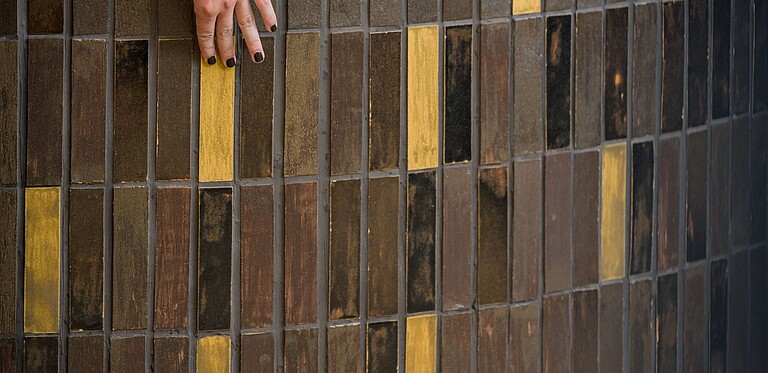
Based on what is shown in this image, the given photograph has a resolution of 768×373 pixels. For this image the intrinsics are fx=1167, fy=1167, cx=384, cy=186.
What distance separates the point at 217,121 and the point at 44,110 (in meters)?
0.36

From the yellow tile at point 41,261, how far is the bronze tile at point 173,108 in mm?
239

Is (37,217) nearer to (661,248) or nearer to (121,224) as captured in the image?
(121,224)

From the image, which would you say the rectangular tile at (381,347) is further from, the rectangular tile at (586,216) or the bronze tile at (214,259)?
the rectangular tile at (586,216)

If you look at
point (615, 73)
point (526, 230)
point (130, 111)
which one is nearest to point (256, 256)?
point (130, 111)

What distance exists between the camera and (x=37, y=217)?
2.46m

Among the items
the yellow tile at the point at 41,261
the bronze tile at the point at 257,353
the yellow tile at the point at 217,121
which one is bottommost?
the bronze tile at the point at 257,353

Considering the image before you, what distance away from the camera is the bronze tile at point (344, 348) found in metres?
2.61

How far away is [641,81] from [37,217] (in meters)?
1.45

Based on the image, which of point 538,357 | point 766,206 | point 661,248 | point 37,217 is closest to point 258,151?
point 37,217

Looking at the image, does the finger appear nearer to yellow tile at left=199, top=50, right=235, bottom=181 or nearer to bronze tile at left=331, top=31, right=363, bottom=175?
yellow tile at left=199, top=50, right=235, bottom=181

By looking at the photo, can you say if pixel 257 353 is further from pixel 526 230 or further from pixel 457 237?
pixel 526 230

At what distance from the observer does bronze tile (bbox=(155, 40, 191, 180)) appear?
2445 millimetres

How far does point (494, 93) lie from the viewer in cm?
266

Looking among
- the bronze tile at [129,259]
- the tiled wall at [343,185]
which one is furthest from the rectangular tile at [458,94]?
the bronze tile at [129,259]
